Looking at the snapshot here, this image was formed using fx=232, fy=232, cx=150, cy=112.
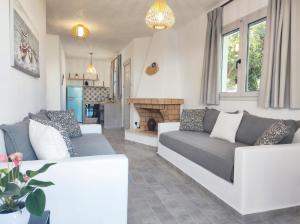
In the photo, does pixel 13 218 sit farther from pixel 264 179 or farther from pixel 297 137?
pixel 297 137

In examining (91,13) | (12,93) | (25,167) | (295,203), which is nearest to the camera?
(25,167)

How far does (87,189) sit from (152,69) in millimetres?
4215

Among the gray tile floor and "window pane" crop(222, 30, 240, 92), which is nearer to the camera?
the gray tile floor

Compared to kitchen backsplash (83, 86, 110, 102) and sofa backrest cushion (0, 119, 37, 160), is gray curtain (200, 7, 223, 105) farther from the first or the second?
kitchen backsplash (83, 86, 110, 102)

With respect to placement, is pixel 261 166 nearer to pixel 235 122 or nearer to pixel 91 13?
pixel 235 122

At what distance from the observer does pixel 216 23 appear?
12.4ft

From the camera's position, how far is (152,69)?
17.7ft

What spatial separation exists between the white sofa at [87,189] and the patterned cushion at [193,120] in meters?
2.40

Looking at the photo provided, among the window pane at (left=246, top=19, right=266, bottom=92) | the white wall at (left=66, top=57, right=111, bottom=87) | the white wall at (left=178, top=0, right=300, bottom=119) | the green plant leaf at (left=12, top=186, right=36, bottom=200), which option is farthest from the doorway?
the green plant leaf at (left=12, top=186, right=36, bottom=200)

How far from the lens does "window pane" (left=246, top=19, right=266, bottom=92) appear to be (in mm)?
3043

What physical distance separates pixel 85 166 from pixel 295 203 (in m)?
1.90

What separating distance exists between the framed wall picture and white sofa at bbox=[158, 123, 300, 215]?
205 cm

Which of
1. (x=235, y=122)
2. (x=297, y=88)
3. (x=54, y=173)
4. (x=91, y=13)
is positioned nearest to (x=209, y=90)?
(x=235, y=122)

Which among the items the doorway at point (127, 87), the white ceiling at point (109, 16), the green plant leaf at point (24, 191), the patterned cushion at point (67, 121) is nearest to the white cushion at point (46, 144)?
the green plant leaf at point (24, 191)
